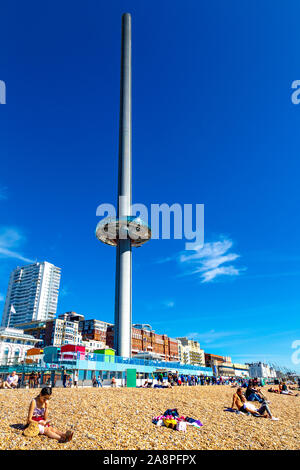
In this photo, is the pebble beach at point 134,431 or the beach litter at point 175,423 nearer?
the pebble beach at point 134,431

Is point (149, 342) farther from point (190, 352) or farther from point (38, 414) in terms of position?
point (38, 414)

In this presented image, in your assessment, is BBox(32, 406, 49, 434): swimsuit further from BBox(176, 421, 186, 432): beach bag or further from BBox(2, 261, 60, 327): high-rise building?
BBox(2, 261, 60, 327): high-rise building

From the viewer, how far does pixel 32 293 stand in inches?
7185

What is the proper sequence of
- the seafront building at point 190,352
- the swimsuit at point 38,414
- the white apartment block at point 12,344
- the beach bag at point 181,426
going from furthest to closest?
the seafront building at point 190,352 → the white apartment block at point 12,344 → the beach bag at point 181,426 → the swimsuit at point 38,414

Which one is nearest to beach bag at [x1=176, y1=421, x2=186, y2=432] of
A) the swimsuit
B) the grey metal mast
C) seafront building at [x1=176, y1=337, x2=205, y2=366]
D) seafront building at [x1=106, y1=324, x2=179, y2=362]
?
the swimsuit

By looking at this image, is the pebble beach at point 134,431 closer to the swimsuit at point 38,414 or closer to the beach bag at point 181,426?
the beach bag at point 181,426

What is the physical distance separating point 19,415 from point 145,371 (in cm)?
3503

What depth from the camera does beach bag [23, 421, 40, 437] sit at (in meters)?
7.69

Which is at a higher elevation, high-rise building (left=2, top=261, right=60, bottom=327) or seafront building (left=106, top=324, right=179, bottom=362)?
high-rise building (left=2, top=261, right=60, bottom=327)

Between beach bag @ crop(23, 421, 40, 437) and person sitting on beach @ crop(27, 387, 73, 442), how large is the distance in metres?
0.07

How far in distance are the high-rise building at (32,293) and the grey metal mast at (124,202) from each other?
140 m

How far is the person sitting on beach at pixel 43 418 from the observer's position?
766 centimetres

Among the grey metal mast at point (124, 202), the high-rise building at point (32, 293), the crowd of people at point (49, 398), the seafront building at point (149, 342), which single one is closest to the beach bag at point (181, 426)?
the crowd of people at point (49, 398)

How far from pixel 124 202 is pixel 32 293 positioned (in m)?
147
